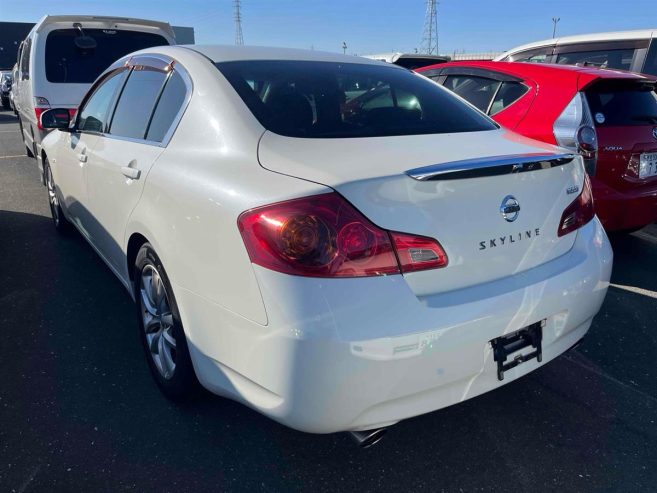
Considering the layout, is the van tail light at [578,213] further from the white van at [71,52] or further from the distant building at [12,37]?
the distant building at [12,37]

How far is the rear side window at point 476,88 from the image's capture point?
4750 millimetres

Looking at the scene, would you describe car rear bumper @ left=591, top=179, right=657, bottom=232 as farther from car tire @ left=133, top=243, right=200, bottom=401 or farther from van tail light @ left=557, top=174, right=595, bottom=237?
car tire @ left=133, top=243, right=200, bottom=401

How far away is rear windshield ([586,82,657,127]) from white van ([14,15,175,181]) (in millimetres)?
5412

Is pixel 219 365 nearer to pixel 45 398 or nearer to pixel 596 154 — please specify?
pixel 45 398

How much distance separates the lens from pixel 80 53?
6836 millimetres

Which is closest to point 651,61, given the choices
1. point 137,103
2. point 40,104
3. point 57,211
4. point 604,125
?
point 604,125

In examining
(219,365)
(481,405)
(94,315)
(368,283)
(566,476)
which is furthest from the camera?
(94,315)

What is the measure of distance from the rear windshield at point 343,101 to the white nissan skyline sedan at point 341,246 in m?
0.02

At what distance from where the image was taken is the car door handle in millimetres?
2601

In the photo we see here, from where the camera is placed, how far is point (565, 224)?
86.9 inches

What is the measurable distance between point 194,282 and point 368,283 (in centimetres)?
72

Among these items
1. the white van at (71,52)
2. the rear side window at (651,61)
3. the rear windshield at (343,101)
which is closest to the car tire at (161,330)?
the rear windshield at (343,101)

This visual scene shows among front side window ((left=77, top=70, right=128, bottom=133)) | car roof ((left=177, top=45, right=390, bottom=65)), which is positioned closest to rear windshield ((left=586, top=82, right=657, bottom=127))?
car roof ((left=177, top=45, right=390, bottom=65))

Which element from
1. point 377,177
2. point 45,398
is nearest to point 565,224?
point 377,177
